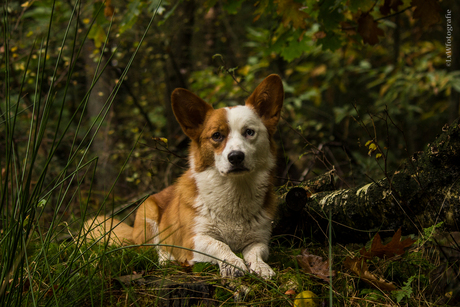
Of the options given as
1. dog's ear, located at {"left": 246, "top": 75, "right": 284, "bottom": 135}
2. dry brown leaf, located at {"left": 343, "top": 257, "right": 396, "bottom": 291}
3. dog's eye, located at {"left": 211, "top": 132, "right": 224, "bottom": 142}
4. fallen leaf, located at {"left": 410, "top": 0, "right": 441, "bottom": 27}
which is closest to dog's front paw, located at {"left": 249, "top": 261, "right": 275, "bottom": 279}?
dry brown leaf, located at {"left": 343, "top": 257, "right": 396, "bottom": 291}

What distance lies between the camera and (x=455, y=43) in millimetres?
4672

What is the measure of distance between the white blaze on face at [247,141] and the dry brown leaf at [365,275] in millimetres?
915

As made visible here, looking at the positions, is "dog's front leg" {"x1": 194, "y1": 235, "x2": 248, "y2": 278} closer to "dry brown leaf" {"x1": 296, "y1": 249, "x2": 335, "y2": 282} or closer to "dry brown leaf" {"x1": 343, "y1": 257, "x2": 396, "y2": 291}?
"dry brown leaf" {"x1": 296, "y1": 249, "x2": 335, "y2": 282}

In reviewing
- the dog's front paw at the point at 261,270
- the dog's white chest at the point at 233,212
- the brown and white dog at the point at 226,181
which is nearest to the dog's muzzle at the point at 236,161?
the brown and white dog at the point at 226,181

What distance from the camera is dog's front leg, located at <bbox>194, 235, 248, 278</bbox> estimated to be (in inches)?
82.7

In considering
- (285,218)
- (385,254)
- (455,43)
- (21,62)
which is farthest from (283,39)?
(21,62)

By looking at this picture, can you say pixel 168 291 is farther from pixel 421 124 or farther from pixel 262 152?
pixel 421 124

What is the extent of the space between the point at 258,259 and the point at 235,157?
697 millimetres

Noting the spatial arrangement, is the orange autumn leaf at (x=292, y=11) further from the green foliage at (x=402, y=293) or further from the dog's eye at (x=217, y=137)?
the green foliage at (x=402, y=293)

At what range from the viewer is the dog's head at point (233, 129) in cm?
254

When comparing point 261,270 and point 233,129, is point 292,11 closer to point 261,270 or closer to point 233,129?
point 233,129

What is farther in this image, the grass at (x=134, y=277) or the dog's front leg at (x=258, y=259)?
the dog's front leg at (x=258, y=259)

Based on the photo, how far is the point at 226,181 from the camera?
8.77 ft

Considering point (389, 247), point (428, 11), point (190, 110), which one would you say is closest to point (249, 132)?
point (190, 110)
